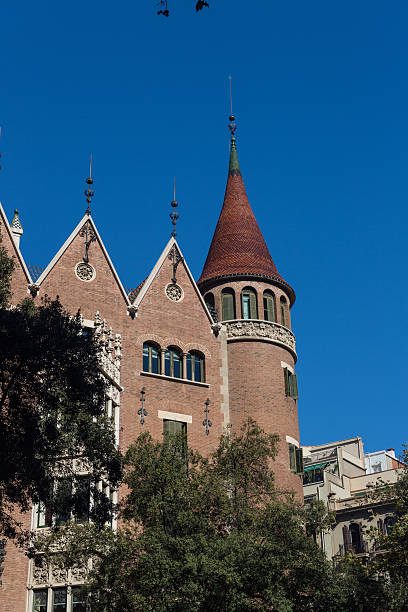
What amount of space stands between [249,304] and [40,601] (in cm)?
1536

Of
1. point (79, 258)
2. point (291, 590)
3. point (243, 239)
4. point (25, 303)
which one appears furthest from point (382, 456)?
point (25, 303)

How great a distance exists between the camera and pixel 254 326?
3588cm

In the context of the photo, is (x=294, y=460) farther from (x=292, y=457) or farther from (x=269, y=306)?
(x=269, y=306)

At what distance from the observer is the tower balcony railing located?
1406 inches

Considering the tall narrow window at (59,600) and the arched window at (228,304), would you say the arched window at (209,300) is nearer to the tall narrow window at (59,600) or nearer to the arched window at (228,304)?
the arched window at (228,304)

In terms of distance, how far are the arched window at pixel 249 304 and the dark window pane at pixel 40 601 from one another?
47.3 ft

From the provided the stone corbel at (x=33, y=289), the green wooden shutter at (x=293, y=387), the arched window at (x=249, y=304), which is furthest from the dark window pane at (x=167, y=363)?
the stone corbel at (x=33, y=289)

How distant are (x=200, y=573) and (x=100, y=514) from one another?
286 cm

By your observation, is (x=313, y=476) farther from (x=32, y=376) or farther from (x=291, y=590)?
(x=32, y=376)

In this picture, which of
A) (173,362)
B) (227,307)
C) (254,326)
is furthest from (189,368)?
(227,307)

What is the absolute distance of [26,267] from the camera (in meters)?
32.4

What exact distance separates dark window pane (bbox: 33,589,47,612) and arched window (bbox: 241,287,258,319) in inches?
567

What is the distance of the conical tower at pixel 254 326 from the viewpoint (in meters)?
34.1

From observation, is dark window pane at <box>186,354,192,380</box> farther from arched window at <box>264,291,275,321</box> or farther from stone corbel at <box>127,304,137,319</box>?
arched window at <box>264,291,275,321</box>
